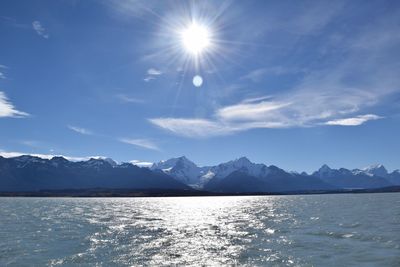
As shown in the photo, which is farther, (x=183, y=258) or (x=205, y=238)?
(x=205, y=238)

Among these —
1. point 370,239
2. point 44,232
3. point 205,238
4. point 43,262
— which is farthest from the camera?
point 44,232

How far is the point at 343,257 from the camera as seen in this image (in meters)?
37.9

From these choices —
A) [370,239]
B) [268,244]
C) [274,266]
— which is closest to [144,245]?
[268,244]

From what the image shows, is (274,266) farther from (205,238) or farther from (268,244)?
(205,238)

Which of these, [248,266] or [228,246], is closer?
[248,266]

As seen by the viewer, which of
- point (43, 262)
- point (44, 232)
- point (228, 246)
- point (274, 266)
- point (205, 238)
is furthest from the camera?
point (44, 232)

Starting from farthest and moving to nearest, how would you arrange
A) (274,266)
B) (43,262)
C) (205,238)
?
(205,238) → (43,262) → (274,266)

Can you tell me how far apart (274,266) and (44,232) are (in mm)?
42668

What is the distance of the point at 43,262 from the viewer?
122 feet

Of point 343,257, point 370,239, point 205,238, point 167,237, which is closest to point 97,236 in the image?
point 167,237

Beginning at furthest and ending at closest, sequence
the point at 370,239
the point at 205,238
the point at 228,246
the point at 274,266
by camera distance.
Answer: the point at 205,238 → the point at 370,239 → the point at 228,246 → the point at 274,266

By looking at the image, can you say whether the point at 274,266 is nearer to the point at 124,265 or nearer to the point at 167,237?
the point at 124,265

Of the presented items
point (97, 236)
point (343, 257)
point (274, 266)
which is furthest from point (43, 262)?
point (343, 257)

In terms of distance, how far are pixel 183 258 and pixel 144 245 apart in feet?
34.2
